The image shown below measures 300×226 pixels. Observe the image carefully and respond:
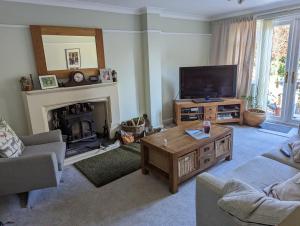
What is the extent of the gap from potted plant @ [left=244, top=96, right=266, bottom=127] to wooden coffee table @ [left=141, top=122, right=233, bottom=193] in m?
1.64

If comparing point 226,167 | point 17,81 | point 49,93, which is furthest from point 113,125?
point 226,167

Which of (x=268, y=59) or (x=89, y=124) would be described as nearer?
(x=89, y=124)

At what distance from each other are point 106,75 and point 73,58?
1.93ft

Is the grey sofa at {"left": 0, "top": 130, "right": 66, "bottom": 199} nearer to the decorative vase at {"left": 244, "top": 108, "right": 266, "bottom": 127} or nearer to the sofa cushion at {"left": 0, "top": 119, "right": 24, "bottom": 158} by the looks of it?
the sofa cushion at {"left": 0, "top": 119, "right": 24, "bottom": 158}

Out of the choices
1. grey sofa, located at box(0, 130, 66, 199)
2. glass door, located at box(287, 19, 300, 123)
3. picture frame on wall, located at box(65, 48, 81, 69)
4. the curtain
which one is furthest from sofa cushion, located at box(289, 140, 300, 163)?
picture frame on wall, located at box(65, 48, 81, 69)

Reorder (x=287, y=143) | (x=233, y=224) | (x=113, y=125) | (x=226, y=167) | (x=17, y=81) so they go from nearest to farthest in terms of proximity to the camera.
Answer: (x=233, y=224) → (x=287, y=143) → (x=226, y=167) → (x=17, y=81) → (x=113, y=125)

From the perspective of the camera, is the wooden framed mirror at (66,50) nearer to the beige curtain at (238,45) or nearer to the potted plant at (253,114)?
the beige curtain at (238,45)

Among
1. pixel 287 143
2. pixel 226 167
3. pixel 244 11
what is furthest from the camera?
pixel 244 11

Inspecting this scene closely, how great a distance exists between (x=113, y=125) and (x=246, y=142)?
226 centimetres

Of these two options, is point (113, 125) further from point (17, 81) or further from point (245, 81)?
point (245, 81)

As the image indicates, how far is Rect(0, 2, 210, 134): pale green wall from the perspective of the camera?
2.81 meters

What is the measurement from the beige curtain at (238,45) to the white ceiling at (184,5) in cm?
22

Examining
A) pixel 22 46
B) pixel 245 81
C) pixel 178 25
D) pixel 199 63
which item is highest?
pixel 178 25

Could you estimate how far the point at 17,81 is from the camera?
291cm
